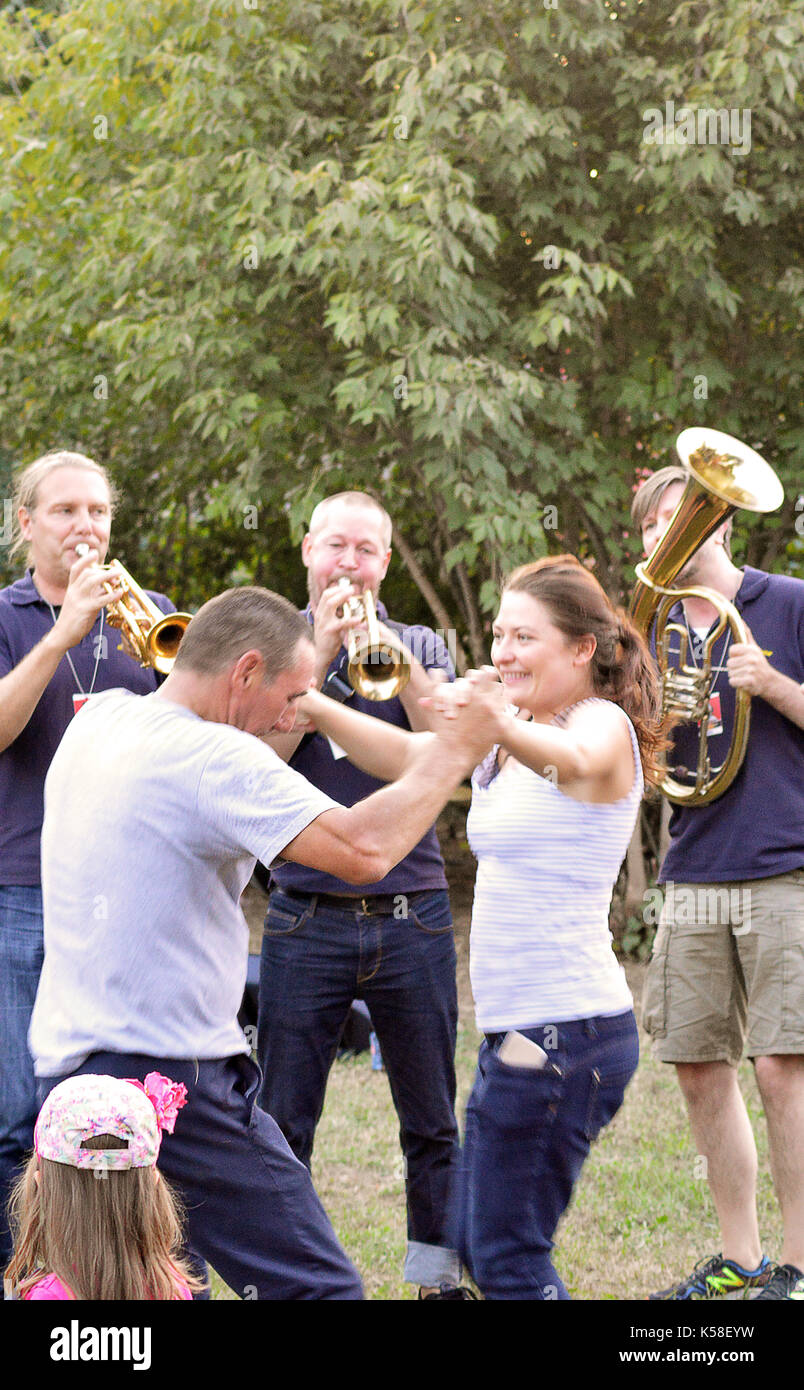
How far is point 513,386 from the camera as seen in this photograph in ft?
21.0

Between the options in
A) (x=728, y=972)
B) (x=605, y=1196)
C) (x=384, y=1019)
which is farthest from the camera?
(x=605, y=1196)

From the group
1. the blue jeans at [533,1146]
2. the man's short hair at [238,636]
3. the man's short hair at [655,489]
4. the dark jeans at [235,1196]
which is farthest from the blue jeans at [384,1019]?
the man's short hair at [655,489]

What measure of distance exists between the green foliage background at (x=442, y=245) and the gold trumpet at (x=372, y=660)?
2805mm

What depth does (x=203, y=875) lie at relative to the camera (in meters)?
2.41

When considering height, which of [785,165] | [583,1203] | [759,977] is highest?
[785,165]

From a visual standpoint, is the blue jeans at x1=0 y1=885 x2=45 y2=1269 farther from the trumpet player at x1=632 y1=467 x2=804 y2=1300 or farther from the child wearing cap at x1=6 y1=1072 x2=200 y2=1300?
the trumpet player at x1=632 y1=467 x2=804 y2=1300

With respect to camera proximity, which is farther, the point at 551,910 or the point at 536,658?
the point at 536,658

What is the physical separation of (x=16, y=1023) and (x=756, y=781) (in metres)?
2.06

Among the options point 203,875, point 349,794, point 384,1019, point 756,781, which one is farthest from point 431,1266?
point 203,875

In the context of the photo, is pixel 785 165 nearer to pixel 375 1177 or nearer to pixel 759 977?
pixel 759 977

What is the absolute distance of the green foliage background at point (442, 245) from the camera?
6.36 metres

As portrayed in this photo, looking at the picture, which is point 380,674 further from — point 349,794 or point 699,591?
point 699,591
